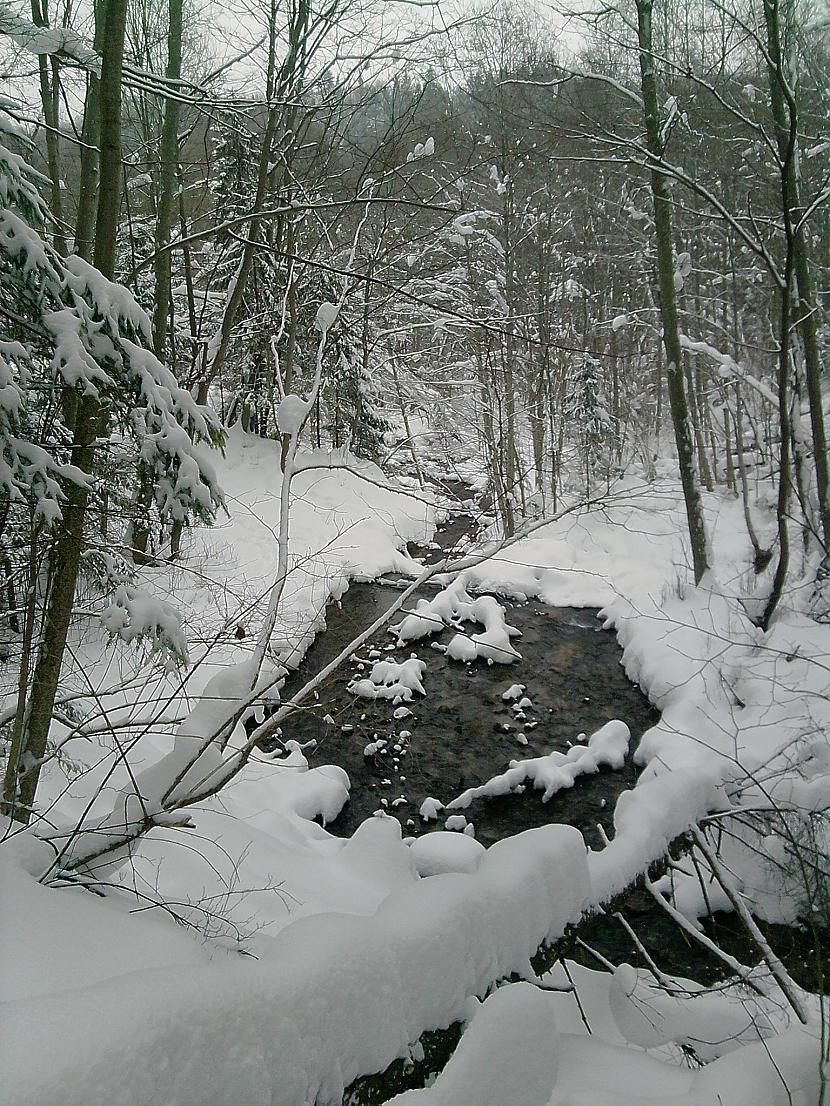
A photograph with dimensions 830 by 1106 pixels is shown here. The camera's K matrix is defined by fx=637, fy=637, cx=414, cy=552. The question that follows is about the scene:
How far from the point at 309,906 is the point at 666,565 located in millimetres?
8592

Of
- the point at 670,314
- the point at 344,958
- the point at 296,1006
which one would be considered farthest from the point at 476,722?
the point at 670,314

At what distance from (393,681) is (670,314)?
5829mm

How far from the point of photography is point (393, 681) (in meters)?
7.69

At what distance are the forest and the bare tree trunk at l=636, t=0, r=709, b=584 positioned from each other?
0.24 ft

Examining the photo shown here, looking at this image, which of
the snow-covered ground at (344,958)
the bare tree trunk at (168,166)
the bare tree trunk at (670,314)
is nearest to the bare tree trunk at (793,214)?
the bare tree trunk at (670,314)

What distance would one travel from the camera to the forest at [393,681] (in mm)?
2020

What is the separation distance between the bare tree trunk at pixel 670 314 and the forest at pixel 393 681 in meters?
0.07

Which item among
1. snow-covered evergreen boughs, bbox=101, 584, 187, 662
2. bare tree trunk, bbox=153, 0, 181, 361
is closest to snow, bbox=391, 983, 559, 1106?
snow-covered evergreen boughs, bbox=101, 584, 187, 662

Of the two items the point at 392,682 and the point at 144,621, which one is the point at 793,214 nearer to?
the point at 392,682

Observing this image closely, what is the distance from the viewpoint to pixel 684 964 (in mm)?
3961

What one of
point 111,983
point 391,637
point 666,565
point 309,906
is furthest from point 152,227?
point 111,983

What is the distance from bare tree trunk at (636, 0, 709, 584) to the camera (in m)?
7.55

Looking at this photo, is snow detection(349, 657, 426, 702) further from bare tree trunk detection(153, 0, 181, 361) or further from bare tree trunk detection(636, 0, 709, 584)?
bare tree trunk detection(153, 0, 181, 361)

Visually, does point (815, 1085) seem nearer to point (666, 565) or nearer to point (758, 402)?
point (666, 565)
